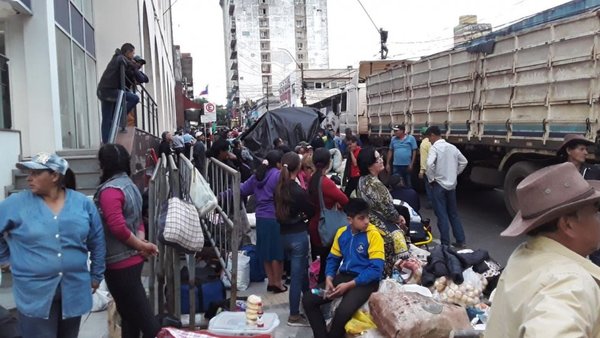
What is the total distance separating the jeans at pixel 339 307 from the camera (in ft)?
14.3

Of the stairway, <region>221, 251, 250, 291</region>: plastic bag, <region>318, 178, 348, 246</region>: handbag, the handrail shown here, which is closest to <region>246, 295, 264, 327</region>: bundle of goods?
<region>318, 178, 348, 246</region>: handbag

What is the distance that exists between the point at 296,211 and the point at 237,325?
1.52 metres

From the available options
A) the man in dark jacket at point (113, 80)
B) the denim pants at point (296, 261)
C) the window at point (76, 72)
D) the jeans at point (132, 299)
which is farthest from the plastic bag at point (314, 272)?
the window at point (76, 72)

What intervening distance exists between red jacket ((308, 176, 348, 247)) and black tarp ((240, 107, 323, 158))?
8775mm

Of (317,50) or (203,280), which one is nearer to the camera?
(203,280)

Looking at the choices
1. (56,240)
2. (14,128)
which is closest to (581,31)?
(56,240)

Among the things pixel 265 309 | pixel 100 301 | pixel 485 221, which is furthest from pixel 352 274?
pixel 485 221

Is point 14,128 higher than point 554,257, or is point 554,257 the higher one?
point 14,128

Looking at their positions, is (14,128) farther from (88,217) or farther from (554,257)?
(554,257)

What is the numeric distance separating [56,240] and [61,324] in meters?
0.58

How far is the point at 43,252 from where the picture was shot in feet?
10.5

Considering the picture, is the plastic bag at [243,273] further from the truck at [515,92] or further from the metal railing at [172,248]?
the truck at [515,92]

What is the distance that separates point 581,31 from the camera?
7090 mm

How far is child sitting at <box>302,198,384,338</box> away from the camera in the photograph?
4406mm
